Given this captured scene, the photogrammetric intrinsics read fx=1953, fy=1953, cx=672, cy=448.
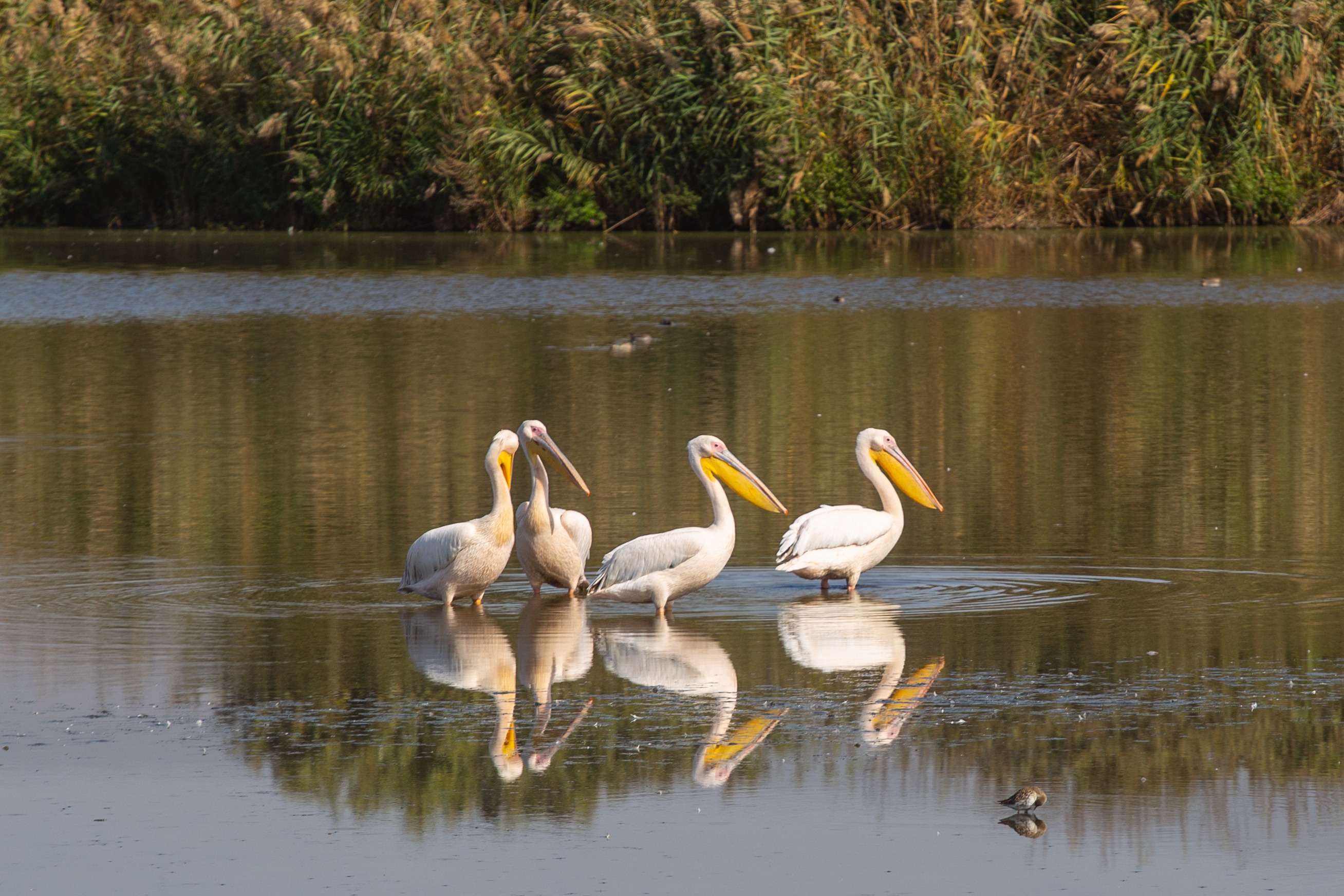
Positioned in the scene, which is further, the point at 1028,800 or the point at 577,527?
the point at 577,527

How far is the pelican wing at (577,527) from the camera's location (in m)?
7.46

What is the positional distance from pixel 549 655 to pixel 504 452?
1494 millimetres

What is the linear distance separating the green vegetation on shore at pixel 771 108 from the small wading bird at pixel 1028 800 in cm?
2041

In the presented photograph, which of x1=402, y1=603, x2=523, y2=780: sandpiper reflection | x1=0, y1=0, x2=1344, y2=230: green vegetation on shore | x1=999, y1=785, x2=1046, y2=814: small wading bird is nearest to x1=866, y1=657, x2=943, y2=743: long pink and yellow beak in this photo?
x1=999, y1=785, x2=1046, y2=814: small wading bird

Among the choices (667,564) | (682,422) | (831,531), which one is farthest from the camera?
(682,422)

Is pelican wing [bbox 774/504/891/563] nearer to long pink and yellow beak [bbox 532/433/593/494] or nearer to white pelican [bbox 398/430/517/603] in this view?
long pink and yellow beak [bbox 532/433/593/494]

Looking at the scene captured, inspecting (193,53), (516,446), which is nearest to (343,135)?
(193,53)

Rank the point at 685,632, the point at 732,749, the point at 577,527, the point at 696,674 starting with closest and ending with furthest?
the point at 732,749 → the point at 696,674 → the point at 685,632 → the point at 577,527

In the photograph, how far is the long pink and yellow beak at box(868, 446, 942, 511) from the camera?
814 cm

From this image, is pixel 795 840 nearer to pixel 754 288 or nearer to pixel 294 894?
pixel 294 894

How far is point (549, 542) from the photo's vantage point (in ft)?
23.8

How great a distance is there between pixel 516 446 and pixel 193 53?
22.1 metres

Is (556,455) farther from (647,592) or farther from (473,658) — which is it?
(473,658)

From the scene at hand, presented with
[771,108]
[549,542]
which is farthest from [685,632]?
[771,108]
